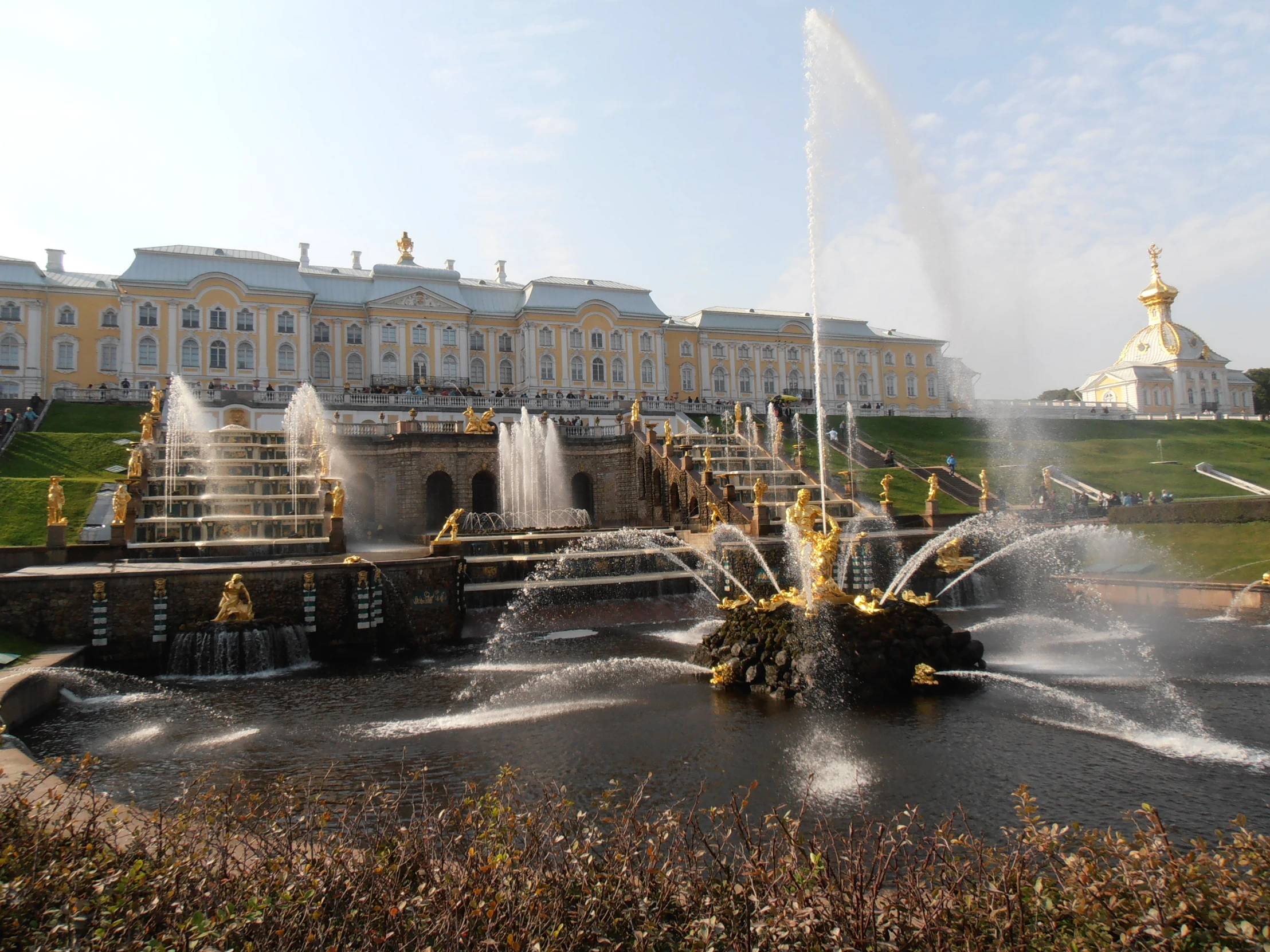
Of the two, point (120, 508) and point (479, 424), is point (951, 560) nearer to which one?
point (479, 424)

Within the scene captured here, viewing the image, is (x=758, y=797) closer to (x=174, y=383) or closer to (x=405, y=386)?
(x=174, y=383)

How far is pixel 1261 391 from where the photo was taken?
314 feet

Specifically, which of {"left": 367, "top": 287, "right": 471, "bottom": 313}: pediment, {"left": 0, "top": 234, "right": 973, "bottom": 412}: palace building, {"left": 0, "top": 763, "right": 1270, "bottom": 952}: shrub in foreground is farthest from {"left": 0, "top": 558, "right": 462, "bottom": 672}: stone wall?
{"left": 367, "top": 287, "right": 471, "bottom": 313}: pediment

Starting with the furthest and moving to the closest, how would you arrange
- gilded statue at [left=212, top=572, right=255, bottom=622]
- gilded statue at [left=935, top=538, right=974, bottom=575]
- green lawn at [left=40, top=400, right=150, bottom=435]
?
green lawn at [left=40, top=400, right=150, bottom=435]
gilded statue at [left=935, top=538, right=974, bottom=575]
gilded statue at [left=212, top=572, right=255, bottom=622]

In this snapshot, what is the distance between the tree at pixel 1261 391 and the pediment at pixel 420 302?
90965 millimetres

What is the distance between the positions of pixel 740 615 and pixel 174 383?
146 feet

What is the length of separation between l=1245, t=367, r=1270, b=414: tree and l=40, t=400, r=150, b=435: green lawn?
110 m

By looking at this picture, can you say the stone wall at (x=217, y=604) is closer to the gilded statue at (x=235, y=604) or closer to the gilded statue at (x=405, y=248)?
the gilded statue at (x=235, y=604)

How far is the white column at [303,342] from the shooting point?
191 ft

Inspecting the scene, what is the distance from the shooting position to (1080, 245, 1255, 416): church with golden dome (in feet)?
275

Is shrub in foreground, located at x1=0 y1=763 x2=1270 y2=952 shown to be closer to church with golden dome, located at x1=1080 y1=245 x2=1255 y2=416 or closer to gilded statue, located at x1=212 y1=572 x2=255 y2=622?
gilded statue, located at x1=212 y1=572 x2=255 y2=622

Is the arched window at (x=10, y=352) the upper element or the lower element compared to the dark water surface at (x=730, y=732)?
upper

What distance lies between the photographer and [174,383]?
156 feet

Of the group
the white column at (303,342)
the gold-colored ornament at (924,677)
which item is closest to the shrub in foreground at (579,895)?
the gold-colored ornament at (924,677)
